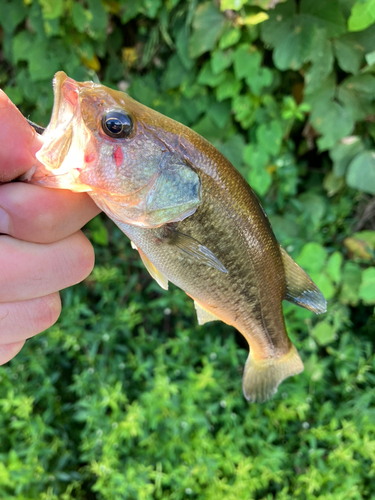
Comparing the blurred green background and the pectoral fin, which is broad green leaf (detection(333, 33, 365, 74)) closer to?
the blurred green background

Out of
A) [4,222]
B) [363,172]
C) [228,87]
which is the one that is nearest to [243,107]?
[228,87]

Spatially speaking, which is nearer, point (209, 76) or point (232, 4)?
point (232, 4)

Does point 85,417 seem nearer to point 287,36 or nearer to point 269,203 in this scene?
point 269,203

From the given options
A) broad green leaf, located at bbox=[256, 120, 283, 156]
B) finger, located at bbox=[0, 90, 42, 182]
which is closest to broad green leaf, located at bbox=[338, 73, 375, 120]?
broad green leaf, located at bbox=[256, 120, 283, 156]

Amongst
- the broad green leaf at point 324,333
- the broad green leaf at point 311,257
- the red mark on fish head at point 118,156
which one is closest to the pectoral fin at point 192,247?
the red mark on fish head at point 118,156

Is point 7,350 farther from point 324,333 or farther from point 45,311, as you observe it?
point 324,333

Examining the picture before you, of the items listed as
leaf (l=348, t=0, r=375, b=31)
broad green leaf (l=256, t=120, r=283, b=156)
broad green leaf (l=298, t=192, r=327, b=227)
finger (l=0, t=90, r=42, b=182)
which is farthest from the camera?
broad green leaf (l=298, t=192, r=327, b=227)

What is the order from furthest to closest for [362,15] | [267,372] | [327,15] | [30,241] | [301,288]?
[327,15] < [362,15] < [267,372] < [301,288] < [30,241]
